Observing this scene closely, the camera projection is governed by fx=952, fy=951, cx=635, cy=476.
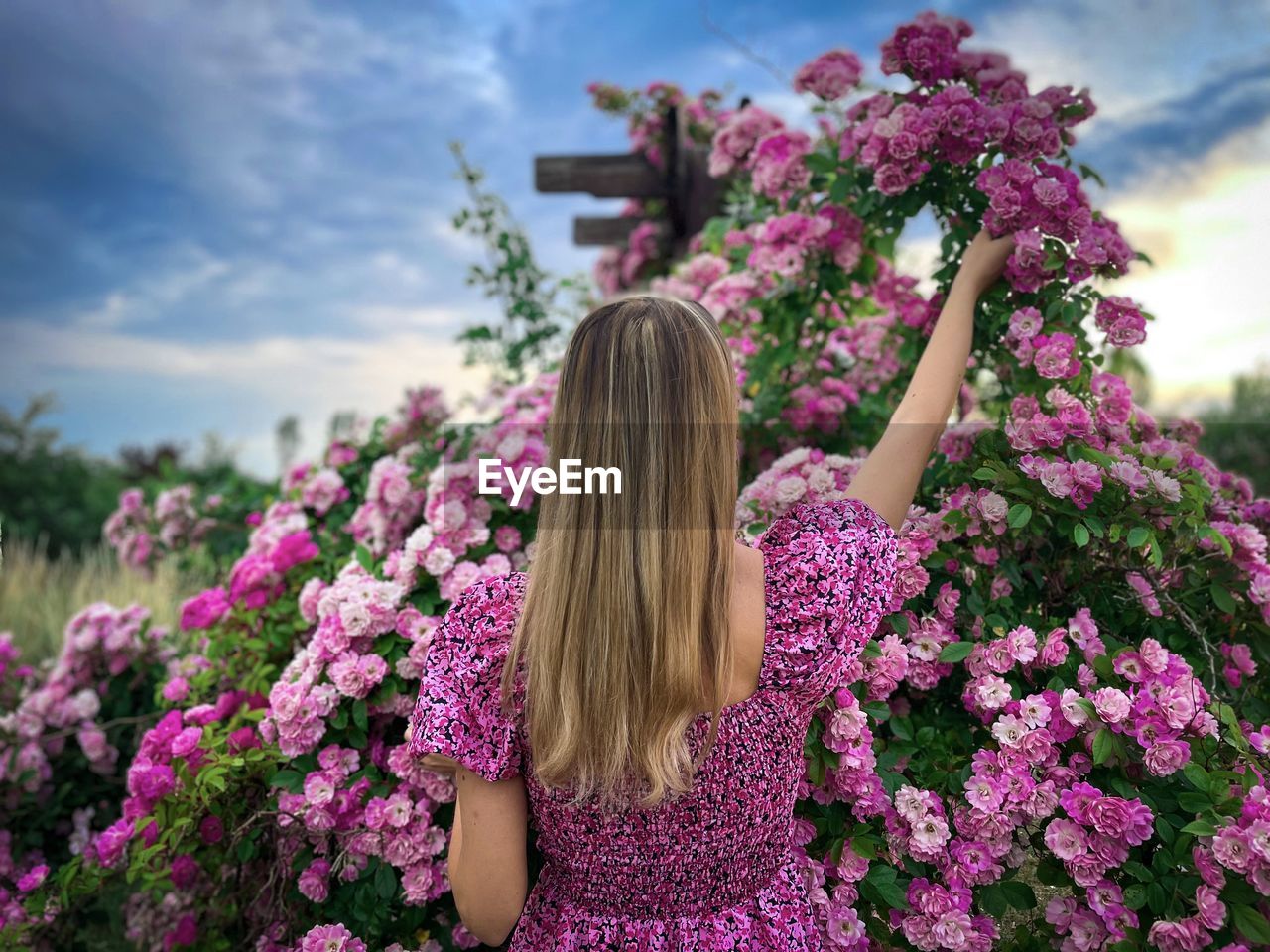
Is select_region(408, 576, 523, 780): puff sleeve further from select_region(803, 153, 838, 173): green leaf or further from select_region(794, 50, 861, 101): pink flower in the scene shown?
select_region(794, 50, 861, 101): pink flower

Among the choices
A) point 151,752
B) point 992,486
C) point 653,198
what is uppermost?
point 653,198

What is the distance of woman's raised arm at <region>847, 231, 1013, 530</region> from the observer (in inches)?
81.4

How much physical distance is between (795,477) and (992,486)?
0.46 meters

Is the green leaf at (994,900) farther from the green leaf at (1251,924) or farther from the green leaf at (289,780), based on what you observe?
the green leaf at (289,780)

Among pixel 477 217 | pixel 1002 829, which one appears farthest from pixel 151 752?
pixel 477 217

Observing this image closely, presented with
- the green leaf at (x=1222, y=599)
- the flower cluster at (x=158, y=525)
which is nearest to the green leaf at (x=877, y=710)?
the green leaf at (x=1222, y=599)

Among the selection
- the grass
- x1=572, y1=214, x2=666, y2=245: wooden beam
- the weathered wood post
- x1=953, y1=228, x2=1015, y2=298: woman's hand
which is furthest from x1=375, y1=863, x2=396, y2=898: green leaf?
x1=572, y1=214, x2=666, y2=245: wooden beam

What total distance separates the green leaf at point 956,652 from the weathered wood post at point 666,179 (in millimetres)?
4478

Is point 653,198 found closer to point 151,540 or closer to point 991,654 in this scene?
point 151,540

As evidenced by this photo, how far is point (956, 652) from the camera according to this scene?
6.74 feet

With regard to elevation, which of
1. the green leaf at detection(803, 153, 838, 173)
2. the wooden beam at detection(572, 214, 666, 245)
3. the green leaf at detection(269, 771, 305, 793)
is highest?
the wooden beam at detection(572, 214, 666, 245)

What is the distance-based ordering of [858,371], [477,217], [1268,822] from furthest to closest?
[477,217] < [858,371] < [1268,822]

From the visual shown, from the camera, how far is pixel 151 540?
4.67 meters

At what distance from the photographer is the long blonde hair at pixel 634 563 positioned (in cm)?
147
